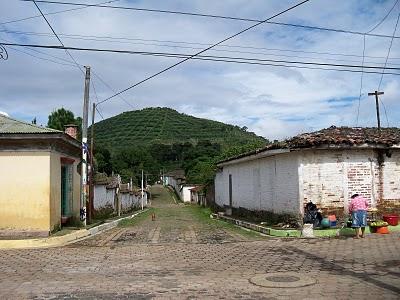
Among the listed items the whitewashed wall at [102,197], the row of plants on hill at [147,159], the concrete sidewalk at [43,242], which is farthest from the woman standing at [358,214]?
the row of plants on hill at [147,159]

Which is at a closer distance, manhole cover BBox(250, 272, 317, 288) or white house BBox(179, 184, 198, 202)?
manhole cover BBox(250, 272, 317, 288)

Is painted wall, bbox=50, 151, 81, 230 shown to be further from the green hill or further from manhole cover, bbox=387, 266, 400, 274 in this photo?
the green hill

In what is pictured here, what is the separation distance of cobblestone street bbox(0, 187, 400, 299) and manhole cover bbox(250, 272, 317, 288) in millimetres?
18

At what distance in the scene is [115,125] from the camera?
154 feet

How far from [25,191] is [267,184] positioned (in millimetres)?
9292

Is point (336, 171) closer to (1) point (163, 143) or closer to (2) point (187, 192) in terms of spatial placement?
(2) point (187, 192)

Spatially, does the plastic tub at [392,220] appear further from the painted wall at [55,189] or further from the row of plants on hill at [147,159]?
the row of plants on hill at [147,159]

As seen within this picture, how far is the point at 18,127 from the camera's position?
619 inches

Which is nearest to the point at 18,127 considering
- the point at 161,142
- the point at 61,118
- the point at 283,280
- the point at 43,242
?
→ the point at 43,242

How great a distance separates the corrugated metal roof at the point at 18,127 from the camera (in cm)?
1514

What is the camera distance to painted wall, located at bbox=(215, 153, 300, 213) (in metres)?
16.3

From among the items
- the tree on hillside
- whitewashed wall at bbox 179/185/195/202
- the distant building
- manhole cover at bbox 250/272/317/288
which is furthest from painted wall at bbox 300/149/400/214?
whitewashed wall at bbox 179/185/195/202

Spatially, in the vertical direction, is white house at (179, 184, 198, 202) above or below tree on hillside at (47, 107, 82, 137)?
below

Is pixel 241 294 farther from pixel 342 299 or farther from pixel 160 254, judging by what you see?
pixel 160 254
